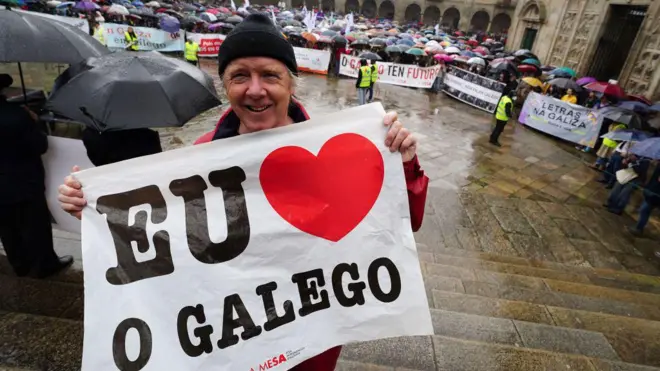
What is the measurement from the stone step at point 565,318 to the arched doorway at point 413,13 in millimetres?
50199

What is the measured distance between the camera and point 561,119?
10.6m

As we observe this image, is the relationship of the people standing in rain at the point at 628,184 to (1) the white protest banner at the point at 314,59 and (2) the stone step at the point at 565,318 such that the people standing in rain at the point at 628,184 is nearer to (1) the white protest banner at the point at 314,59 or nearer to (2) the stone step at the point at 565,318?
(2) the stone step at the point at 565,318

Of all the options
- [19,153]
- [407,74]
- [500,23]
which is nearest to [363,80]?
[407,74]

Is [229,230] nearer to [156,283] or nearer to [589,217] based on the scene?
[156,283]

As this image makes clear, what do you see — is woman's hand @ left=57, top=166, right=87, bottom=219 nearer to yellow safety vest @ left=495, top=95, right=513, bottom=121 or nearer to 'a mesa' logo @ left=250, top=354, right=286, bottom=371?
'a mesa' logo @ left=250, top=354, right=286, bottom=371

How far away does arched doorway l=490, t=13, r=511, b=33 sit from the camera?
40.2 meters

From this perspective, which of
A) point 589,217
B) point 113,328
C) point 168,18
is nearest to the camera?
point 113,328

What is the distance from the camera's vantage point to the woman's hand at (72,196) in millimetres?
1316

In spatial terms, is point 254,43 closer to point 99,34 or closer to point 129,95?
point 129,95

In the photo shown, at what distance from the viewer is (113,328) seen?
120cm

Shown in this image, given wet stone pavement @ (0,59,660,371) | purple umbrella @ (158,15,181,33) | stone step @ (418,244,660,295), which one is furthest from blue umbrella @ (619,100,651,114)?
purple umbrella @ (158,15,181,33)

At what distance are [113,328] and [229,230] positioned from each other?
0.50m

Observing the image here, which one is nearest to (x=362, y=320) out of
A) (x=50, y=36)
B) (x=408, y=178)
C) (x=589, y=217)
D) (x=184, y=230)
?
(x=408, y=178)

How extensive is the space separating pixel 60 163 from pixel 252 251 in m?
2.29
